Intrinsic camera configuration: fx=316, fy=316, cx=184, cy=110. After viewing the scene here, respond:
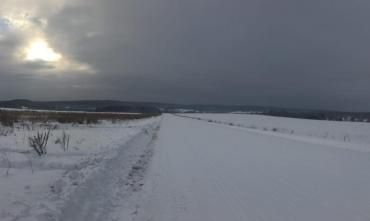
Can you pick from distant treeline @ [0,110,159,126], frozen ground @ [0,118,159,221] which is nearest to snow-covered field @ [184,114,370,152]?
frozen ground @ [0,118,159,221]

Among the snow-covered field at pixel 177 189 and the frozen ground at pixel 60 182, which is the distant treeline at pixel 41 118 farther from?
the snow-covered field at pixel 177 189

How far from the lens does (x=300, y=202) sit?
5688 mm

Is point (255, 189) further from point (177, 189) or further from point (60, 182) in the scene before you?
point (60, 182)

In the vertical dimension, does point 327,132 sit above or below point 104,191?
below

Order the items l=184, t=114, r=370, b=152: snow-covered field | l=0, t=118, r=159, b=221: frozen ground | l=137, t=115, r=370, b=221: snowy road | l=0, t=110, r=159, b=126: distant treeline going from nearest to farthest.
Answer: l=0, t=118, r=159, b=221: frozen ground < l=137, t=115, r=370, b=221: snowy road < l=184, t=114, r=370, b=152: snow-covered field < l=0, t=110, r=159, b=126: distant treeline

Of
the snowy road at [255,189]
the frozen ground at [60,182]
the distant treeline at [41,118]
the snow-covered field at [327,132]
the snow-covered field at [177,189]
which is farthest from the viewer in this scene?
the distant treeline at [41,118]

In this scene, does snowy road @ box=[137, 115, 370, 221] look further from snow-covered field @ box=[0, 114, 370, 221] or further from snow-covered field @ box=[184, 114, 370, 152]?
snow-covered field @ box=[184, 114, 370, 152]

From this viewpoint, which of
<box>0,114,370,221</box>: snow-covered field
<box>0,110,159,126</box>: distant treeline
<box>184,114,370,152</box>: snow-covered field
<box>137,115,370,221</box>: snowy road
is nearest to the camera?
<box>0,114,370,221</box>: snow-covered field

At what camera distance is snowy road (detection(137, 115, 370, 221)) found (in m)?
5.04

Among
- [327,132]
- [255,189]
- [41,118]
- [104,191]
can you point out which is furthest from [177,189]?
[41,118]

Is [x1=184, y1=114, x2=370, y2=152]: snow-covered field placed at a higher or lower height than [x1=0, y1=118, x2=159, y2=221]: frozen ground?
lower

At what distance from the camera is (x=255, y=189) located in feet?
21.9

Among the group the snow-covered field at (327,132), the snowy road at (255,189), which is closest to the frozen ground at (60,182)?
the snowy road at (255,189)

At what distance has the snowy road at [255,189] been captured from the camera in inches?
198
